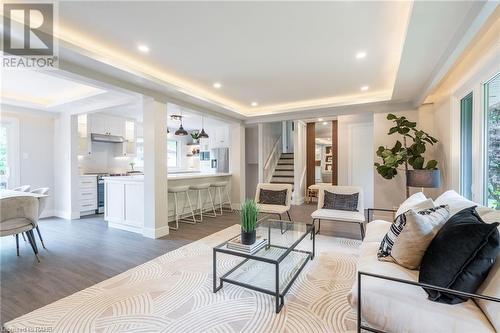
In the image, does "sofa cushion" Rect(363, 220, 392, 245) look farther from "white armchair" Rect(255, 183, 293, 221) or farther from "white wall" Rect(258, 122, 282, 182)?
"white wall" Rect(258, 122, 282, 182)

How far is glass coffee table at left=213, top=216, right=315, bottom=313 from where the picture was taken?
2.12 m

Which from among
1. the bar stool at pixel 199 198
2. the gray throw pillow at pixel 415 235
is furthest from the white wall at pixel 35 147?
the gray throw pillow at pixel 415 235

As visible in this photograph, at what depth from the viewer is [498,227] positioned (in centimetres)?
Result: 136

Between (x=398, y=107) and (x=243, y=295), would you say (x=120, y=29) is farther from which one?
(x=398, y=107)

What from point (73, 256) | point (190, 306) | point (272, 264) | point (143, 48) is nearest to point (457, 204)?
point (272, 264)

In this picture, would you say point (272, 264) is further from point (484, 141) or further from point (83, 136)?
point (83, 136)

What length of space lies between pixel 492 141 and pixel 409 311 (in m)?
2.47

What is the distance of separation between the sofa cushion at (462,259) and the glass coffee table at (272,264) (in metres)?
1.05

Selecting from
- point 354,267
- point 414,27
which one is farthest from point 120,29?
point 354,267

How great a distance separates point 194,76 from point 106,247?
2.93m

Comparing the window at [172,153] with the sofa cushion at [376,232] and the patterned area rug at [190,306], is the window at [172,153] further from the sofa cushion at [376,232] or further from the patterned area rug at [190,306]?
the sofa cushion at [376,232]

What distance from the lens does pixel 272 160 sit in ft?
26.8

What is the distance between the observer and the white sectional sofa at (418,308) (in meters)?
1.20

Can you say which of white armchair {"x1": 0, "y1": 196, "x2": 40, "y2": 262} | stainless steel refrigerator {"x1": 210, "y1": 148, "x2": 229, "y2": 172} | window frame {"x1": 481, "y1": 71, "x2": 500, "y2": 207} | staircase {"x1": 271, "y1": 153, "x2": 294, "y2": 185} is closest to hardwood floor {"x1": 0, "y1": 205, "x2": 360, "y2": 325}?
white armchair {"x1": 0, "y1": 196, "x2": 40, "y2": 262}
